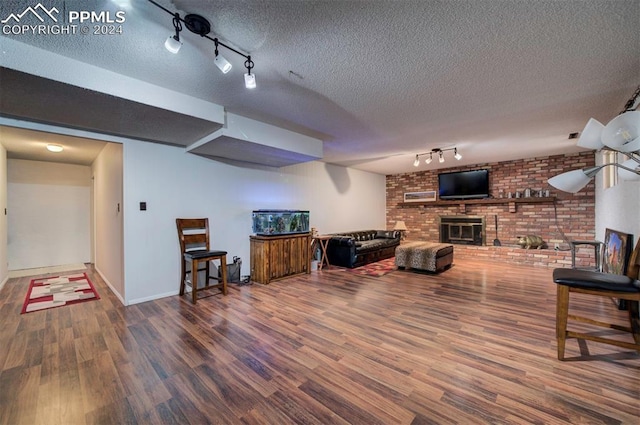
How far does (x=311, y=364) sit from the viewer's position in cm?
193

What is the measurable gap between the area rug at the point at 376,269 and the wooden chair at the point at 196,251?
94.4 inches

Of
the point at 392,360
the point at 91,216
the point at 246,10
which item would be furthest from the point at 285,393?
the point at 91,216

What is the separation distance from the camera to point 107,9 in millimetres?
1445

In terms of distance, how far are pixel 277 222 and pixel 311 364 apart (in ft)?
9.43

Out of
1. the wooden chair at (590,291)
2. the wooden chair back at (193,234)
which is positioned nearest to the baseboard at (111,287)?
the wooden chair back at (193,234)

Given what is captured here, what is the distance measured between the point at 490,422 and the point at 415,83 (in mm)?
2436

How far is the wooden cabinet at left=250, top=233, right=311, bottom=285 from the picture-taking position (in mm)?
4148

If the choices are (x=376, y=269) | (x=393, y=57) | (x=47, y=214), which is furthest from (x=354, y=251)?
(x=47, y=214)

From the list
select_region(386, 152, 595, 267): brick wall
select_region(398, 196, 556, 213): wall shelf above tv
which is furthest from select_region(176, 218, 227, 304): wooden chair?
select_region(398, 196, 556, 213): wall shelf above tv

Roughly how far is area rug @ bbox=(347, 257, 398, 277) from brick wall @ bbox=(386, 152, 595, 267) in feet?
6.52

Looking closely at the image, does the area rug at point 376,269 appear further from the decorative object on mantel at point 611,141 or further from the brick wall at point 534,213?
the decorative object on mantel at point 611,141

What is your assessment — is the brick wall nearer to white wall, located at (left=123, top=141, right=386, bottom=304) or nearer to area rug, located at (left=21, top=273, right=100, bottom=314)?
white wall, located at (left=123, top=141, right=386, bottom=304)

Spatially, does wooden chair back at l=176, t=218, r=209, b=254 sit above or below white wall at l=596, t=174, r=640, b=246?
below

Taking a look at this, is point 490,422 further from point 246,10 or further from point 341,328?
point 246,10
